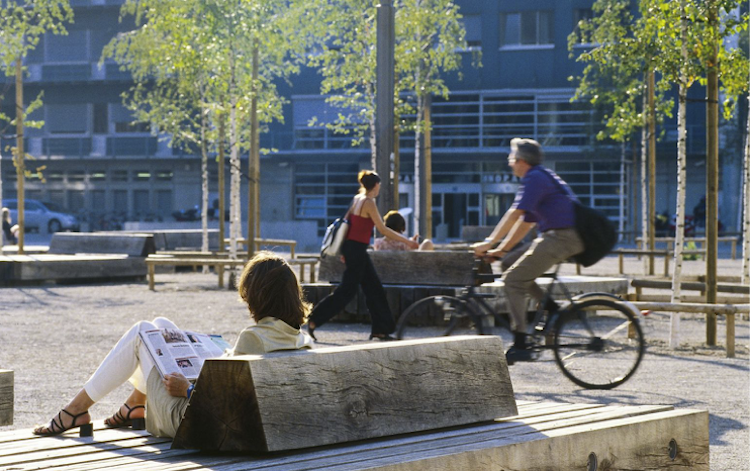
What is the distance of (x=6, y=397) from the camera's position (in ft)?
15.5

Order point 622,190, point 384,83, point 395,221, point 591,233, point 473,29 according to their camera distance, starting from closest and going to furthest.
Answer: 1. point 591,233
2. point 395,221
3. point 384,83
4. point 622,190
5. point 473,29

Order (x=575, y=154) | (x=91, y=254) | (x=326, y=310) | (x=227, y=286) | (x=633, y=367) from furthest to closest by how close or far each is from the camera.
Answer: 1. (x=575, y=154)
2. (x=91, y=254)
3. (x=227, y=286)
4. (x=326, y=310)
5. (x=633, y=367)

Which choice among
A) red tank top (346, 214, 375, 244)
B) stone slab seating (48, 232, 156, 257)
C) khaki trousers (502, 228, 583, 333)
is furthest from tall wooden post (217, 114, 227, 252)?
khaki trousers (502, 228, 583, 333)

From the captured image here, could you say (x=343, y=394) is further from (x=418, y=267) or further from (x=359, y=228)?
(x=418, y=267)

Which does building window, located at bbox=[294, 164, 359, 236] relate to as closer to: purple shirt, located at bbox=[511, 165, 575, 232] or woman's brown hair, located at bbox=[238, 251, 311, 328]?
purple shirt, located at bbox=[511, 165, 575, 232]

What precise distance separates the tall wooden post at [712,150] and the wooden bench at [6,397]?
7.54 meters

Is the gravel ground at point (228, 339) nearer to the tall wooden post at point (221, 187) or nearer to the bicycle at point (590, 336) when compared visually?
the bicycle at point (590, 336)

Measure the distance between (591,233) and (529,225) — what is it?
21.9 inches

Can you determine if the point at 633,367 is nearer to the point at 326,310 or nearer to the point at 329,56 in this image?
the point at 326,310

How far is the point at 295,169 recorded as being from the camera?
53531 mm

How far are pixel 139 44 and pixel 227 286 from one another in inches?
343

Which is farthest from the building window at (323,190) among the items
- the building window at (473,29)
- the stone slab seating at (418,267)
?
the stone slab seating at (418,267)

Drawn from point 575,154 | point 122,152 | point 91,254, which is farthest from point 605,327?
point 122,152

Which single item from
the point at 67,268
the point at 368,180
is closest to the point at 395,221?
the point at 368,180
